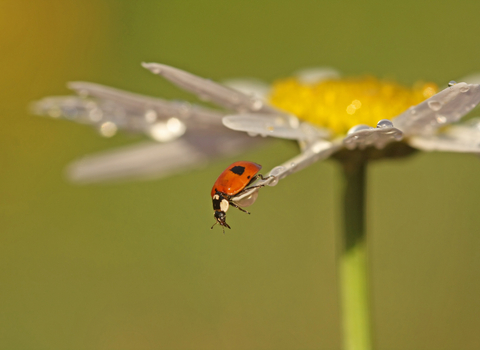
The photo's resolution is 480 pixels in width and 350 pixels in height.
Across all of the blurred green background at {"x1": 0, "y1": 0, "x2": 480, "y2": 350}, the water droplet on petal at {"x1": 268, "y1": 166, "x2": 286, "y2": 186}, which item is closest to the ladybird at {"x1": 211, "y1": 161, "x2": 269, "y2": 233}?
the water droplet on petal at {"x1": 268, "y1": 166, "x2": 286, "y2": 186}

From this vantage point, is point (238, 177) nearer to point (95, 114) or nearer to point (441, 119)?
point (441, 119)

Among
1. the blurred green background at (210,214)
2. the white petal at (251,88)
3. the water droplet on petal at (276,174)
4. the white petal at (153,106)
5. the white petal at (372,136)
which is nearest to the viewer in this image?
the water droplet on petal at (276,174)

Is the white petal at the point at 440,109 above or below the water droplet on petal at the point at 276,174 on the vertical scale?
above

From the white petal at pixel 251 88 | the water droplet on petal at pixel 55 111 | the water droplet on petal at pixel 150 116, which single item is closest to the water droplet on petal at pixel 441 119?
the water droplet on petal at pixel 150 116

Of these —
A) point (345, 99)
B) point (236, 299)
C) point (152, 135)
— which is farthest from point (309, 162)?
point (236, 299)

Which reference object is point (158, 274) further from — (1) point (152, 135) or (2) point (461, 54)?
(2) point (461, 54)

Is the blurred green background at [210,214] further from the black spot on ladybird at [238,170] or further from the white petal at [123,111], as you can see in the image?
the black spot on ladybird at [238,170]

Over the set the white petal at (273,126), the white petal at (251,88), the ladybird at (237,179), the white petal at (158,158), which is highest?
the white petal at (251,88)

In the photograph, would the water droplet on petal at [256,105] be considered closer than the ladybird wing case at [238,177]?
No
